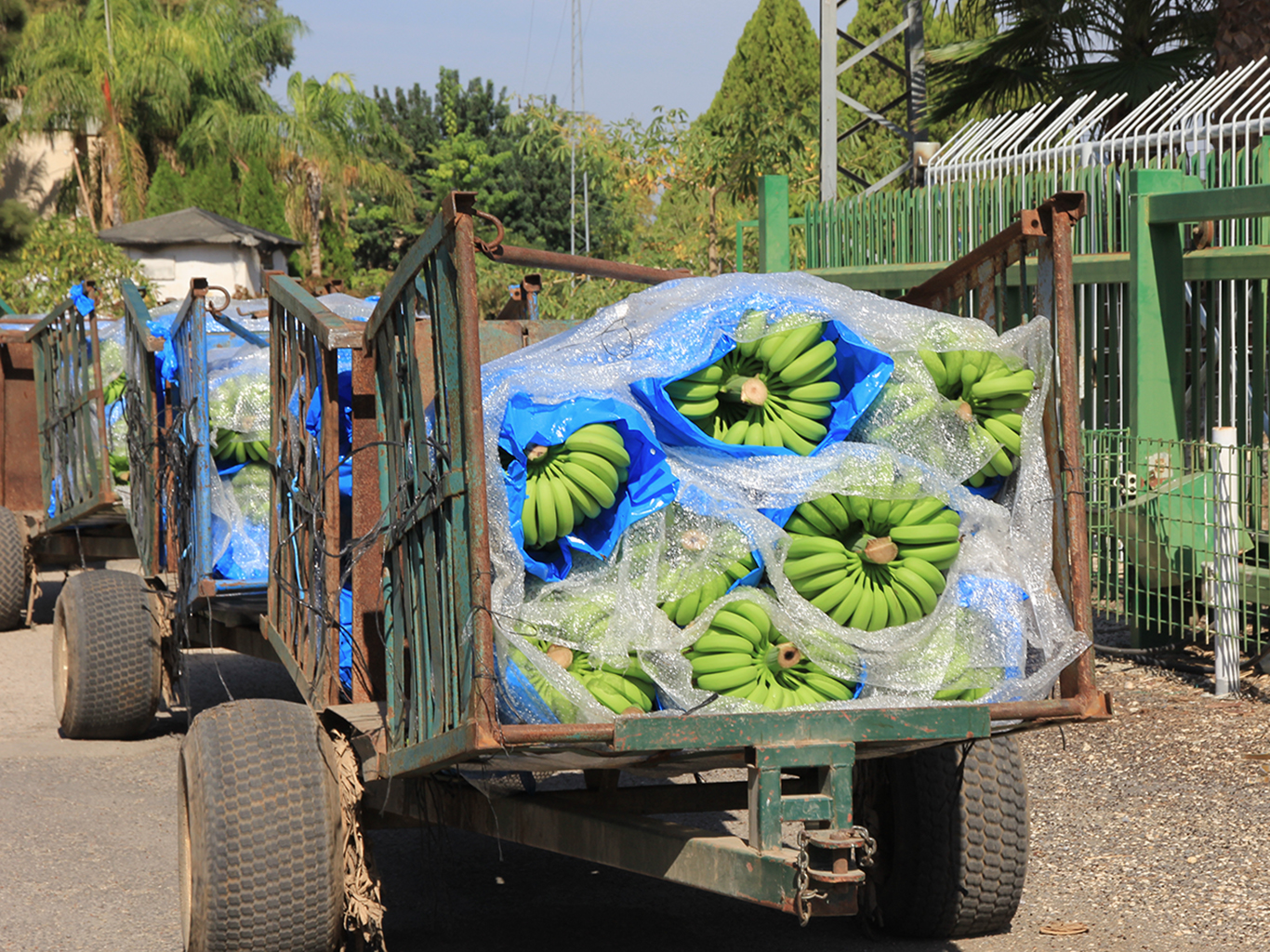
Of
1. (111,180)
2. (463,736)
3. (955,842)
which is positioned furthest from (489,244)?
(111,180)

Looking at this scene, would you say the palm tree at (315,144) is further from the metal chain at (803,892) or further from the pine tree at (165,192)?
the metal chain at (803,892)

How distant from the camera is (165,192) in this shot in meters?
38.6

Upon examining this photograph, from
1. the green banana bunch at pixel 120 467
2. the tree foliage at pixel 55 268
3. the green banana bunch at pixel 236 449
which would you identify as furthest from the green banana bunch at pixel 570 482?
the tree foliage at pixel 55 268

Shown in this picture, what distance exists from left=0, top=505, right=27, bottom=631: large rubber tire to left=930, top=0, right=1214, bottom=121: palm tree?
9623mm

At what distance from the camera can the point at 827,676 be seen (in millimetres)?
3422

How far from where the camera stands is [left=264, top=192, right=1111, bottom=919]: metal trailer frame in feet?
10.1

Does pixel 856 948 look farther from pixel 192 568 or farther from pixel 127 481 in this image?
pixel 127 481

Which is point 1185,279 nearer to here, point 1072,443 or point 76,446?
point 1072,443

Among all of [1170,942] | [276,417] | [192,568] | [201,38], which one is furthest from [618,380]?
[201,38]

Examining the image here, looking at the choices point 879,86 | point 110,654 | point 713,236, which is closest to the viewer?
point 110,654

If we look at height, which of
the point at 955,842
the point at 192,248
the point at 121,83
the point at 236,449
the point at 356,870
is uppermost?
the point at 121,83

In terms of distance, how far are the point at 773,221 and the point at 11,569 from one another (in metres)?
6.24

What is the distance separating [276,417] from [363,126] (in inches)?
1646

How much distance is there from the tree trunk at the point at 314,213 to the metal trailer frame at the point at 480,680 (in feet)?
126
